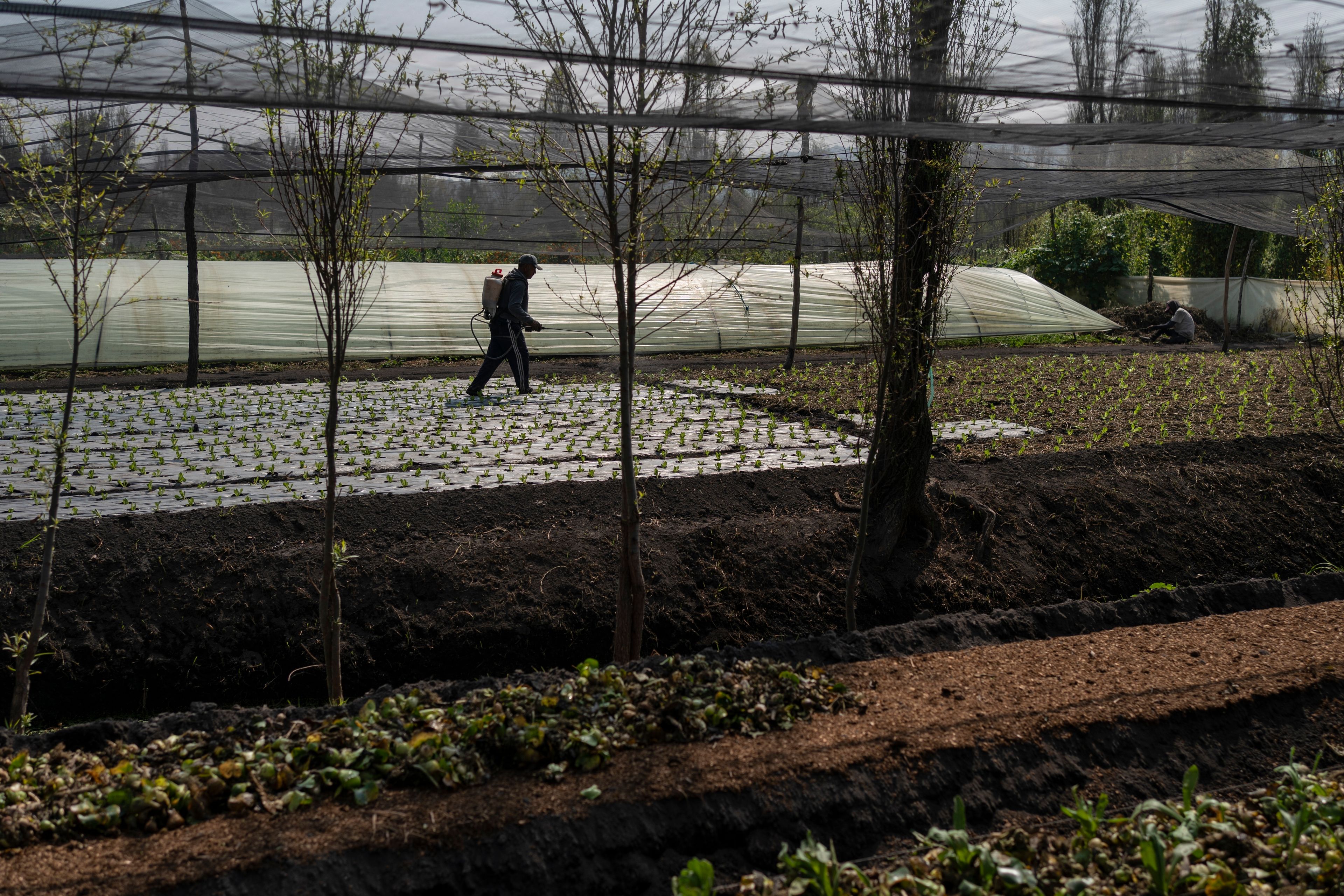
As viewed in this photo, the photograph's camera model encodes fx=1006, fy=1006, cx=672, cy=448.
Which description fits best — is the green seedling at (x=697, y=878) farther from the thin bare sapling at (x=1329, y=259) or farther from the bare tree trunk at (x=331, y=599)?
the thin bare sapling at (x=1329, y=259)

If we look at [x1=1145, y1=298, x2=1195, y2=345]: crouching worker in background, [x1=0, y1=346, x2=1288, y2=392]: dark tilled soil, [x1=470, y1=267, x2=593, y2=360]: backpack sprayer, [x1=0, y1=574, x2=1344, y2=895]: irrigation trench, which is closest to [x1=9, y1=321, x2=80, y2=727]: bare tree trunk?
[x1=0, y1=574, x2=1344, y2=895]: irrigation trench

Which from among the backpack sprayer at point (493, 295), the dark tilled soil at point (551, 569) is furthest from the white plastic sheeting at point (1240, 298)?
the backpack sprayer at point (493, 295)

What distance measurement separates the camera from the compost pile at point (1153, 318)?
2097 cm

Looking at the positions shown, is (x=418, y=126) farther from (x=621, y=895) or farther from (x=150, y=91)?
(x=621, y=895)

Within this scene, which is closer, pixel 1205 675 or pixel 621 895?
pixel 621 895

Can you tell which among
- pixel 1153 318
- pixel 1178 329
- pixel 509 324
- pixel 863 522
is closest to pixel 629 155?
pixel 863 522

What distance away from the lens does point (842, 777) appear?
3.34 meters

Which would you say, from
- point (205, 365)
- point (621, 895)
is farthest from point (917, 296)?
point (205, 365)

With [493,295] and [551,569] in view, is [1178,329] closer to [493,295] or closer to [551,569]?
[493,295]

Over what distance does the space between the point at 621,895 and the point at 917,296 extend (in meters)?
3.58

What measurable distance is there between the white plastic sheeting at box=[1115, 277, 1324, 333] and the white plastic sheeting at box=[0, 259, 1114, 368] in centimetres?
416

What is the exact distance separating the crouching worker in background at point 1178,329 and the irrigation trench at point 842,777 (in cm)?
1654

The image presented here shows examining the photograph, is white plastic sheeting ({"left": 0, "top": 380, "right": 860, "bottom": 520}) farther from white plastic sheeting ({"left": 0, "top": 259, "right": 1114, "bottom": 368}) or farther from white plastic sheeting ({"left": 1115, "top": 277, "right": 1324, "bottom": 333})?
white plastic sheeting ({"left": 1115, "top": 277, "right": 1324, "bottom": 333})

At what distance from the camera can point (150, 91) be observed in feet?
11.5
